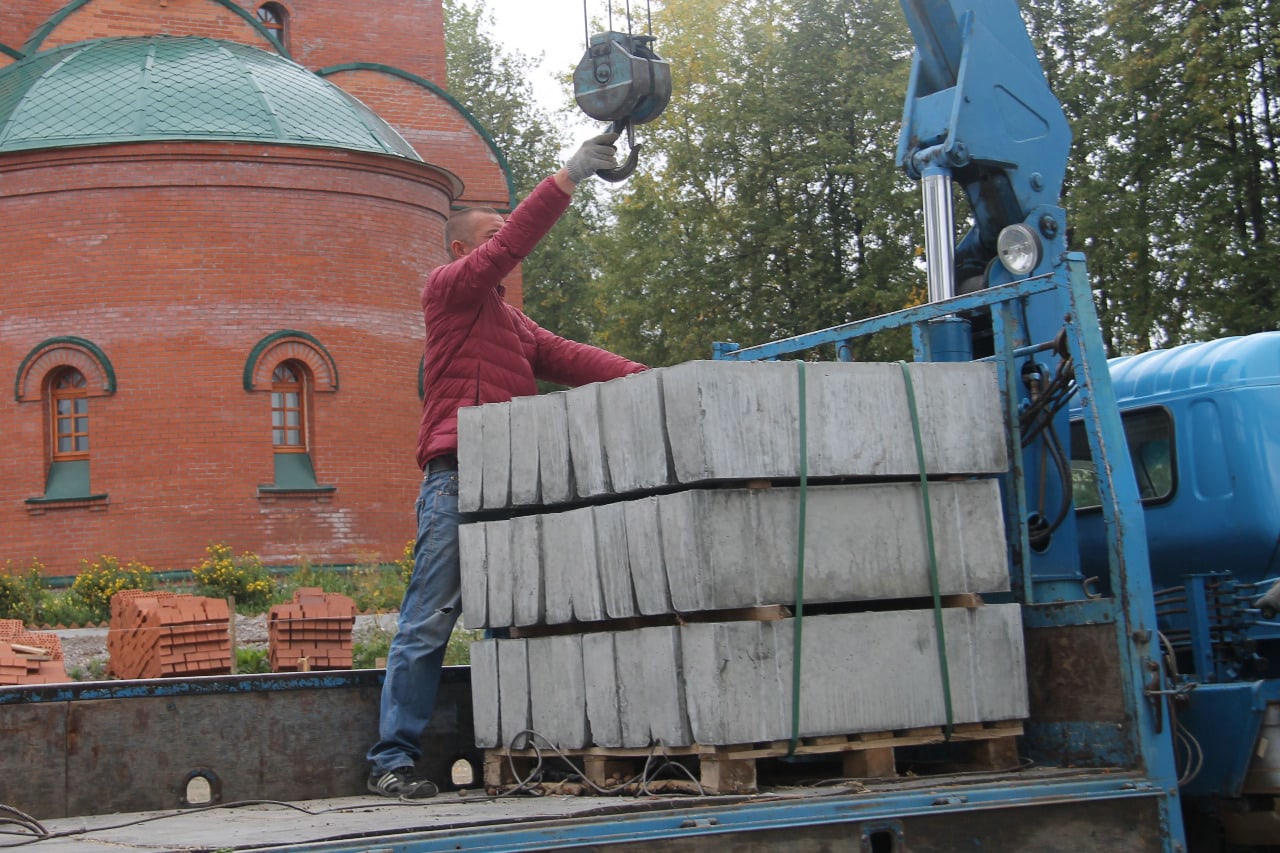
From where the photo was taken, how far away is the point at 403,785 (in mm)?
5559

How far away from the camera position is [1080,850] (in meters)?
4.61

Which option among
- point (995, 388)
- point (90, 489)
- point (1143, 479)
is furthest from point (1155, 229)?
point (995, 388)

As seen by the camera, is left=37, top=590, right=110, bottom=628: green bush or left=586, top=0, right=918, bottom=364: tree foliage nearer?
left=37, top=590, right=110, bottom=628: green bush

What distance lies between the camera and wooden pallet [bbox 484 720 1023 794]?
181 inches

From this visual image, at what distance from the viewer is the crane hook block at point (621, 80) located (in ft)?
19.7

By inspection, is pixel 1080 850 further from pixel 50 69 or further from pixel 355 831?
pixel 50 69

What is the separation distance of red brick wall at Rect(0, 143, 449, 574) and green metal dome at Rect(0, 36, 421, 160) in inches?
14.9

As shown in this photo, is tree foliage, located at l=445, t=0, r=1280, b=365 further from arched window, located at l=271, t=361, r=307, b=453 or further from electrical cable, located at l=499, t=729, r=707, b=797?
electrical cable, located at l=499, t=729, r=707, b=797

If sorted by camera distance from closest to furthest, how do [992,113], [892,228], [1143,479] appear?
[1143,479]
[992,113]
[892,228]

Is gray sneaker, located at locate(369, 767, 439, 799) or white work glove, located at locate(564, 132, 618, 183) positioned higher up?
white work glove, located at locate(564, 132, 618, 183)

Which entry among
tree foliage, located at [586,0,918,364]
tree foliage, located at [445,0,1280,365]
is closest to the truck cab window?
tree foliage, located at [445,0,1280,365]

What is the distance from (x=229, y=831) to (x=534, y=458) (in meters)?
1.57

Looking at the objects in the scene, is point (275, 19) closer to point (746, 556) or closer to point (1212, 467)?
point (1212, 467)

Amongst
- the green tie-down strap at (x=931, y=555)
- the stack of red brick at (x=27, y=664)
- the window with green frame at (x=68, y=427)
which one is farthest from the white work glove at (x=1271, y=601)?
the window with green frame at (x=68, y=427)
